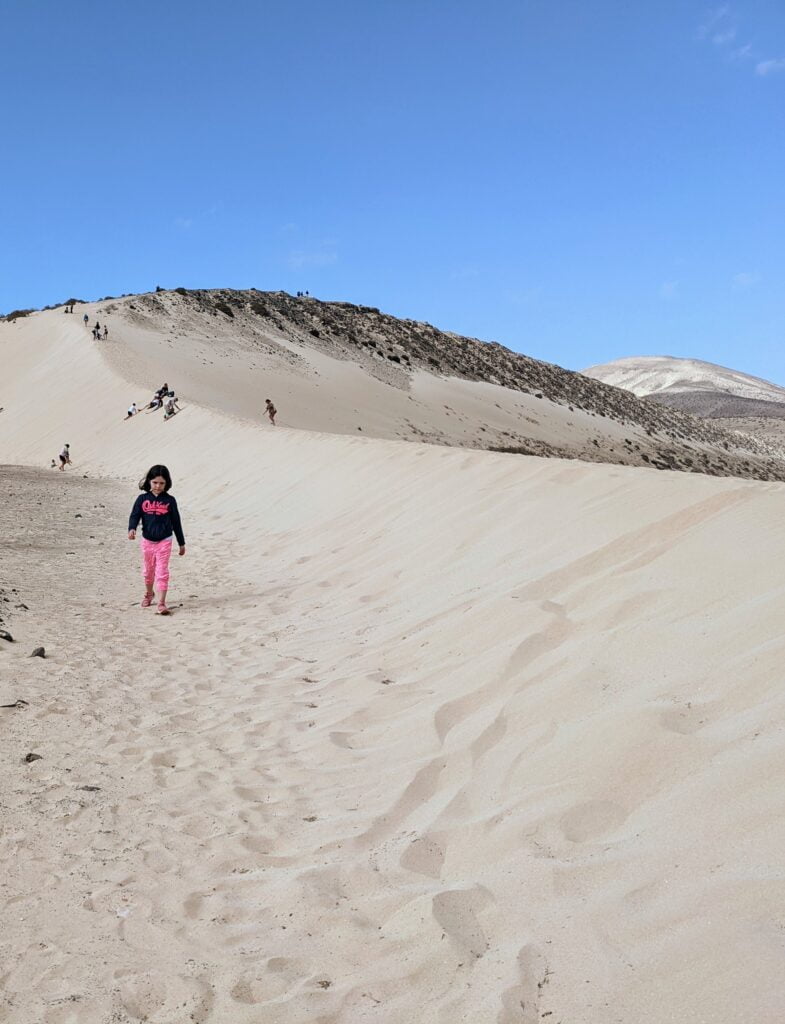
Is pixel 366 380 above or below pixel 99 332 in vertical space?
above

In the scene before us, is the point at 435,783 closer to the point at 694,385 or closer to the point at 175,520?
the point at 175,520

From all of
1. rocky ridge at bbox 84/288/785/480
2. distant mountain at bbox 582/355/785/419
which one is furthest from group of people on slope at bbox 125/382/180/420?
distant mountain at bbox 582/355/785/419

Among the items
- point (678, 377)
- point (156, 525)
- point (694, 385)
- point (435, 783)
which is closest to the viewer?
point (435, 783)

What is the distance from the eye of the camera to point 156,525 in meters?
8.25

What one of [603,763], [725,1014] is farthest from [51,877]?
[725,1014]

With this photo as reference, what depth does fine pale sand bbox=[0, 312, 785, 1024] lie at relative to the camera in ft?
8.01

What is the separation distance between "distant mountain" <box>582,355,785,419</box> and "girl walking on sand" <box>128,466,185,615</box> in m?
106

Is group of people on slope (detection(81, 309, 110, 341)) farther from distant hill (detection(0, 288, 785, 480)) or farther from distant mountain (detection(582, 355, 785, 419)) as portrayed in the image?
distant mountain (detection(582, 355, 785, 419))

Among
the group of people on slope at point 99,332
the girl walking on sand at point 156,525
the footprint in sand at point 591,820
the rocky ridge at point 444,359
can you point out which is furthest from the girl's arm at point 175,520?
the rocky ridge at point 444,359

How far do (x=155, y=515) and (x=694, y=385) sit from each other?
146m

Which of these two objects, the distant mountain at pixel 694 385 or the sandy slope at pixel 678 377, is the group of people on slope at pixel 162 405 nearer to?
the distant mountain at pixel 694 385

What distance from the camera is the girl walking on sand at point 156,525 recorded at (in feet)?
26.6

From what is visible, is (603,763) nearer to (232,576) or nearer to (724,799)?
(724,799)

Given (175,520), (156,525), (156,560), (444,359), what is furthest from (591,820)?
(444,359)
